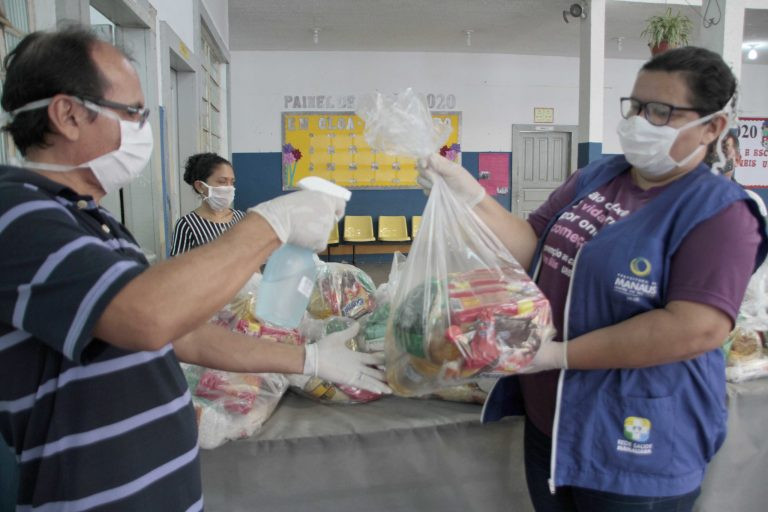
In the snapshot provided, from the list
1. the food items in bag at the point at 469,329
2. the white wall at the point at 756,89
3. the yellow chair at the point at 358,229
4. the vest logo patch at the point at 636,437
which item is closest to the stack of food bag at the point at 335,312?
the food items in bag at the point at 469,329

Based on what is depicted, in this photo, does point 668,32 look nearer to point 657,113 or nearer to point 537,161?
A: point 537,161

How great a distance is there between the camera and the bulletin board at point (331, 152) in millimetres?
8070

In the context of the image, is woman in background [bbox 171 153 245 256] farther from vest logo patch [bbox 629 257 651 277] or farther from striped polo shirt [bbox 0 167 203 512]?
vest logo patch [bbox 629 257 651 277]

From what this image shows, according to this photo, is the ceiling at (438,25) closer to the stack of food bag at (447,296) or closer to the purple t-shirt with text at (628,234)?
the purple t-shirt with text at (628,234)

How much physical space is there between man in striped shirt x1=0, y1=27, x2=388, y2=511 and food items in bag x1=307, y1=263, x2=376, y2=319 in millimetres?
786

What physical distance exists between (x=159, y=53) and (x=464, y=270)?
2.65 metres

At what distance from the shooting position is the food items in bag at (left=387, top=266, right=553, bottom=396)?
985mm

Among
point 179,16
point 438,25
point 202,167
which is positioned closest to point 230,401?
point 202,167

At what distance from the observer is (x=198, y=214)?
2.86 m

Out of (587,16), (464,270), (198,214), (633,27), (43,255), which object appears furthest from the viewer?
(633,27)

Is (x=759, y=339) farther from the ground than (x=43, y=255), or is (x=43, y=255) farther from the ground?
(x=43, y=255)

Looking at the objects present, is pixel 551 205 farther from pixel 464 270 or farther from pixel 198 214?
pixel 198 214

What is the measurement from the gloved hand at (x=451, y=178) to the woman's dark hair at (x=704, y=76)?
1.49 feet

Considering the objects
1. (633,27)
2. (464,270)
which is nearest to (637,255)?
(464,270)
